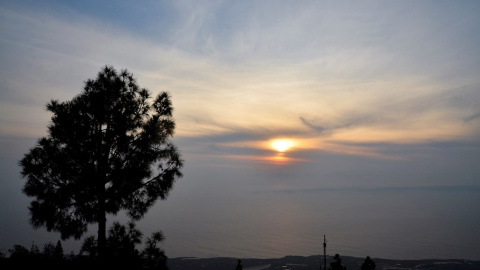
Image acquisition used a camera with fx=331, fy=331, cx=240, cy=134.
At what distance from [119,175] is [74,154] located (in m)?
2.25

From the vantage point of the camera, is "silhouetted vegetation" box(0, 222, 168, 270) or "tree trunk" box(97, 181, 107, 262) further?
"tree trunk" box(97, 181, 107, 262)

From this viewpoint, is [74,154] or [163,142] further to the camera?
[163,142]

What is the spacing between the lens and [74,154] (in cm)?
1551

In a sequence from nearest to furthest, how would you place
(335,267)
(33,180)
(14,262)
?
(33,180), (14,262), (335,267)

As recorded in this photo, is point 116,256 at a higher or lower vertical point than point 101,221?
lower

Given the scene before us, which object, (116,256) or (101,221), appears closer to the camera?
(116,256)

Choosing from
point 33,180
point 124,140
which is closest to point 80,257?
point 33,180

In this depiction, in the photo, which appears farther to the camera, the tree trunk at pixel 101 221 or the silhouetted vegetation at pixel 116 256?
the tree trunk at pixel 101 221

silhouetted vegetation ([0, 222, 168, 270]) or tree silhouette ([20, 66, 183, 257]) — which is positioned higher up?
tree silhouette ([20, 66, 183, 257])

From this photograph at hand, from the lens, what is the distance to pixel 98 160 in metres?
15.9

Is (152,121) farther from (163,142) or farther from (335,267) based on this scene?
(335,267)

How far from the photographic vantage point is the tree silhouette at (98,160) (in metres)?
15.3

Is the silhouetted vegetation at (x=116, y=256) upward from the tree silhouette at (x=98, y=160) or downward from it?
downward

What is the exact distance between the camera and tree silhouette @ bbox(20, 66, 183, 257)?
15305mm
